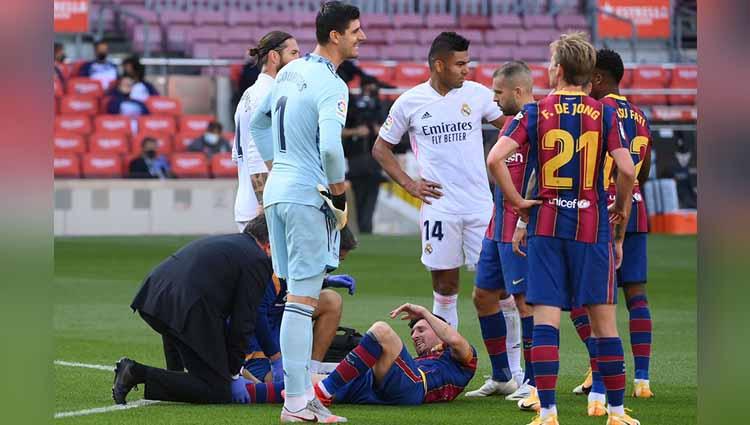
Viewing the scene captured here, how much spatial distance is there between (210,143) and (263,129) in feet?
52.2

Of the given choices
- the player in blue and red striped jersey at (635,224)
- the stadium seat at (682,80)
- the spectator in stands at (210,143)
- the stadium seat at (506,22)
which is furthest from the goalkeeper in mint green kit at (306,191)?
the stadium seat at (506,22)

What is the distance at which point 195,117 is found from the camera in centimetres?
2277

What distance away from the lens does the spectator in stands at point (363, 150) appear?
1998 cm

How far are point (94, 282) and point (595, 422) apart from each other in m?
9.04

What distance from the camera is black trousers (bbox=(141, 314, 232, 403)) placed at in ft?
19.3

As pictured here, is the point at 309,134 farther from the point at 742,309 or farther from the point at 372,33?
the point at 372,33

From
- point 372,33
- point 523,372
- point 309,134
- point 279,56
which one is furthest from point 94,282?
point 372,33

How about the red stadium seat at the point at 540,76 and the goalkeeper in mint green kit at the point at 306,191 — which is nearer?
the goalkeeper in mint green kit at the point at 306,191

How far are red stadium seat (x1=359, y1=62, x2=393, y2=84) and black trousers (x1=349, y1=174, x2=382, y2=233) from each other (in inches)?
192

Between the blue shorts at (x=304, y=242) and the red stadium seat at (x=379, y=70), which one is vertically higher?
the red stadium seat at (x=379, y=70)

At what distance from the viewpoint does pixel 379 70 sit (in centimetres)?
2511

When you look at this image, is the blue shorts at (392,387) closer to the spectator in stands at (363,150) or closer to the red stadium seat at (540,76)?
the spectator in stands at (363,150)

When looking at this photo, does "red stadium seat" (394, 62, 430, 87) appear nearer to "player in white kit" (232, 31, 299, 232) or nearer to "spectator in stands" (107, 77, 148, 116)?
"spectator in stands" (107, 77, 148, 116)

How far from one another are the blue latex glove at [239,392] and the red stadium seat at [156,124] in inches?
643
